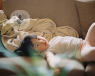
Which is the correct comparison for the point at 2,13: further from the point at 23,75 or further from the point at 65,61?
the point at 65,61

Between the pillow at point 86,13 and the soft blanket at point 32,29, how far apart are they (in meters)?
0.15

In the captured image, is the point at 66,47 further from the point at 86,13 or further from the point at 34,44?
the point at 86,13

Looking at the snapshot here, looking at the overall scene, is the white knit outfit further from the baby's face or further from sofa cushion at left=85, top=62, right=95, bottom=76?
sofa cushion at left=85, top=62, right=95, bottom=76

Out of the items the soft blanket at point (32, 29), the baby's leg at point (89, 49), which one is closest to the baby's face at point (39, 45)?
the soft blanket at point (32, 29)

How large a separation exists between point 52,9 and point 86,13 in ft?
1.61

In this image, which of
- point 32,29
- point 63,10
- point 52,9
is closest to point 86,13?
point 63,10

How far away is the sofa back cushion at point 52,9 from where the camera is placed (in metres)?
1.51

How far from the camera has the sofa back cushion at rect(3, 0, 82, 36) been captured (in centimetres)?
151

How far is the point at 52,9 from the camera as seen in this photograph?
155 cm

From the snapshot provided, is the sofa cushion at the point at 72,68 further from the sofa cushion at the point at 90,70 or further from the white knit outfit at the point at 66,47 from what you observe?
the white knit outfit at the point at 66,47

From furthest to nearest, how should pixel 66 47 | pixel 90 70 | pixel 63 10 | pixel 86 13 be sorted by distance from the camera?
1. pixel 63 10
2. pixel 86 13
3. pixel 66 47
4. pixel 90 70

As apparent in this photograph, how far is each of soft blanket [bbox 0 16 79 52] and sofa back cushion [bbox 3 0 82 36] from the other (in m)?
0.10

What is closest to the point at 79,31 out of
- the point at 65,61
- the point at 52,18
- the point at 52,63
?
the point at 52,18

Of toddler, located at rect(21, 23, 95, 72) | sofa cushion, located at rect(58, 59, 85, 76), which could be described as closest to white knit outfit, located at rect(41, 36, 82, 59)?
toddler, located at rect(21, 23, 95, 72)
